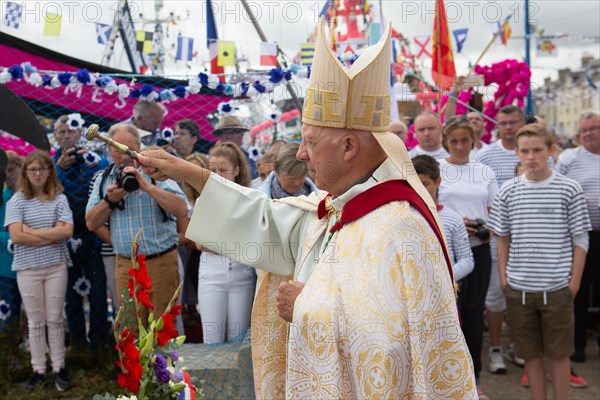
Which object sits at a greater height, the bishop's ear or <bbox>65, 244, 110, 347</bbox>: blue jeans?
the bishop's ear

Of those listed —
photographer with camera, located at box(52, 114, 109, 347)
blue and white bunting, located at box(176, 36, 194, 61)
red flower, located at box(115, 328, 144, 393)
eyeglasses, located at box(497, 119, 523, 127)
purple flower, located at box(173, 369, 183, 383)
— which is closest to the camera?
red flower, located at box(115, 328, 144, 393)

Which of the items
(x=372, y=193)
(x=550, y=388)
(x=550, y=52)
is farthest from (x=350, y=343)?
(x=550, y=52)

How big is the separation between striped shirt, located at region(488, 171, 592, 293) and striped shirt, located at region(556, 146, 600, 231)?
1.18 m

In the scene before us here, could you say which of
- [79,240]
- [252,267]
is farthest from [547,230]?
[79,240]

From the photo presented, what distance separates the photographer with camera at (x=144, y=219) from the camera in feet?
15.2

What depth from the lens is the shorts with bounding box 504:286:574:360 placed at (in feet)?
13.8

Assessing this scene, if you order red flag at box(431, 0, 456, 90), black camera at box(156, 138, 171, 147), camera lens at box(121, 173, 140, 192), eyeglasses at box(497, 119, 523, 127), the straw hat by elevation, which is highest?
red flag at box(431, 0, 456, 90)

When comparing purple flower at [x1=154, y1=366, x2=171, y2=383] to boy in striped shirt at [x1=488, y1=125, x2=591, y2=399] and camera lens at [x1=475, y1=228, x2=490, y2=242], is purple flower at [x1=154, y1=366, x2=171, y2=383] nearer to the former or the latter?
boy in striped shirt at [x1=488, y1=125, x2=591, y2=399]

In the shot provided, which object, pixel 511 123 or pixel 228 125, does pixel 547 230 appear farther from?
pixel 228 125

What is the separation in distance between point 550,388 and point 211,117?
4.57 m

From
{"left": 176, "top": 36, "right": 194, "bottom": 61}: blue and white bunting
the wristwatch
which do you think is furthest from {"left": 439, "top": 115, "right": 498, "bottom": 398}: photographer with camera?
{"left": 176, "top": 36, "right": 194, "bottom": 61}: blue and white bunting

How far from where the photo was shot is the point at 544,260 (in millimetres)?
4273

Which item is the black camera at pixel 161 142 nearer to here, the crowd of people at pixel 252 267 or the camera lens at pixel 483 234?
the crowd of people at pixel 252 267

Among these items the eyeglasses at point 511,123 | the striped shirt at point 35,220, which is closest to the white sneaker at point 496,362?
the eyeglasses at point 511,123
